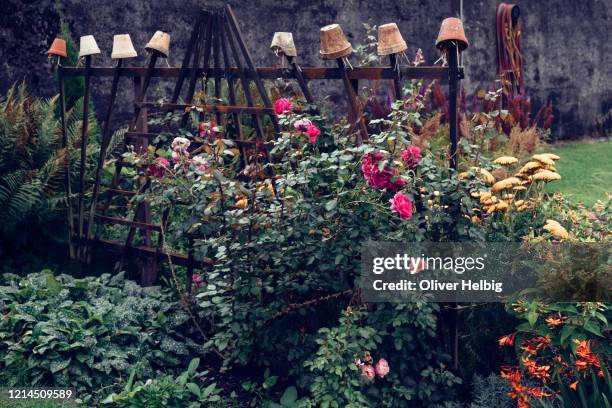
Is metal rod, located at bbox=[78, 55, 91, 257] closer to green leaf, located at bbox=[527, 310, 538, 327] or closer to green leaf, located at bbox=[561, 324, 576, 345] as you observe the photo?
green leaf, located at bbox=[527, 310, 538, 327]

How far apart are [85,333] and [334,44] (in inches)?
85.4

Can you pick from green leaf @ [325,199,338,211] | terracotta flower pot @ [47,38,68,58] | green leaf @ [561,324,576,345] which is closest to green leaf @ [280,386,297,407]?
green leaf @ [325,199,338,211]

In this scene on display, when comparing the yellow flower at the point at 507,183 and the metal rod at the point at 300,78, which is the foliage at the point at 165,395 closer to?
the metal rod at the point at 300,78

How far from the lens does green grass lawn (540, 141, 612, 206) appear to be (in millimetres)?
8117

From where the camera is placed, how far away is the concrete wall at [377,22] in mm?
8016

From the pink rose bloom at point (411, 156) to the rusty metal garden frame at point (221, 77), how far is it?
221 millimetres

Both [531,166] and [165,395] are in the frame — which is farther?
[531,166]

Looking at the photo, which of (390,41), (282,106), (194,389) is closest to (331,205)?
(282,106)

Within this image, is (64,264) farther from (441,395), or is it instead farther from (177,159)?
(441,395)

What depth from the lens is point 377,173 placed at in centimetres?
384

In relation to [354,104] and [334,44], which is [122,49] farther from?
[354,104]

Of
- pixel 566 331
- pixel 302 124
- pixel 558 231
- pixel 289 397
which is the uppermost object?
pixel 302 124

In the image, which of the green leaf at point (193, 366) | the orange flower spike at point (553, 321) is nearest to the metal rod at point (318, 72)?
the orange flower spike at point (553, 321)

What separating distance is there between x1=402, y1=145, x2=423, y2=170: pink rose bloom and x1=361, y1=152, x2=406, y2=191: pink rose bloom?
16 cm
